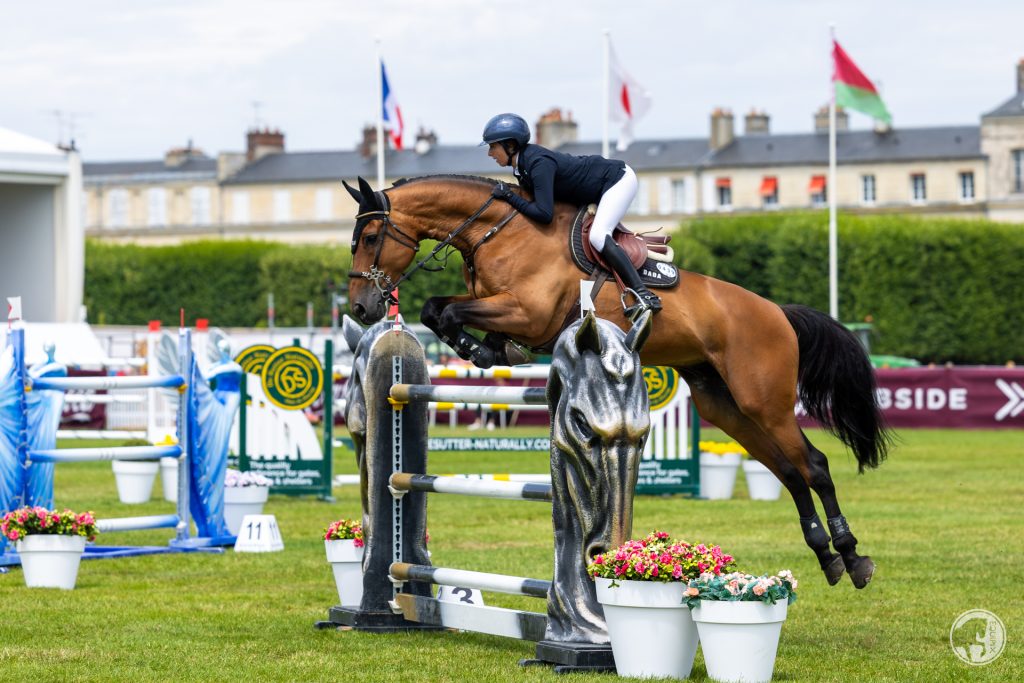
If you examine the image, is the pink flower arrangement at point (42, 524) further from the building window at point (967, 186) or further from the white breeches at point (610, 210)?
the building window at point (967, 186)

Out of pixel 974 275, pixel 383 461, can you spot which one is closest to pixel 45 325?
pixel 383 461

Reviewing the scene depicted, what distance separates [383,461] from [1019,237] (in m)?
47.8

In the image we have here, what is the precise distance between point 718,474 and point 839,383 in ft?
21.7

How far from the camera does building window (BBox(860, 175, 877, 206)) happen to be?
7056cm

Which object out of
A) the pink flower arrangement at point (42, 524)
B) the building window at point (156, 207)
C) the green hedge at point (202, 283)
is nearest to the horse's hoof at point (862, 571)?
Answer: the pink flower arrangement at point (42, 524)

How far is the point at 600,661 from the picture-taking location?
6.18 metres

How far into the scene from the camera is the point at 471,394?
6.99 meters

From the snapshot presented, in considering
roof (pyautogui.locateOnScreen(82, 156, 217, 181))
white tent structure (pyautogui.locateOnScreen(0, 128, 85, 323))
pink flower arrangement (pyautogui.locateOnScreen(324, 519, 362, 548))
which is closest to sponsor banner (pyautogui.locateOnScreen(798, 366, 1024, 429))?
white tent structure (pyautogui.locateOnScreen(0, 128, 85, 323))

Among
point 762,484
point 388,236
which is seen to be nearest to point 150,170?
point 762,484

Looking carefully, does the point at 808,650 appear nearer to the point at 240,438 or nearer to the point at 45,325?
the point at 240,438

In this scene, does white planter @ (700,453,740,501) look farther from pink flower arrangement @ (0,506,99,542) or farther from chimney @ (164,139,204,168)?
chimney @ (164,139,204,168)

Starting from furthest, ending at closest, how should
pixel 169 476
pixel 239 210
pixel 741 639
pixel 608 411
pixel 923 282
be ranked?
pixel 239 210 → pixel 923 282 → pixel 169 476 → pixel 608 411 → pixel 741 639

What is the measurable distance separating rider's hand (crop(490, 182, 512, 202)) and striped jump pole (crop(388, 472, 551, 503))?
131 cm

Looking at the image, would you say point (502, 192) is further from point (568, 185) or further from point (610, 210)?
point (610, 210)
